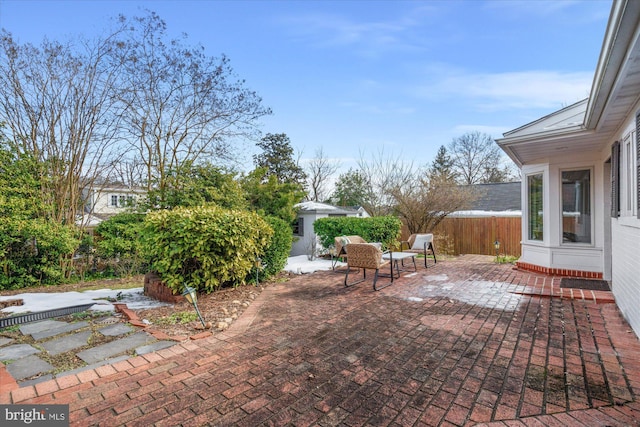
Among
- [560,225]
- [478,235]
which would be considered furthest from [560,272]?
[478,235]

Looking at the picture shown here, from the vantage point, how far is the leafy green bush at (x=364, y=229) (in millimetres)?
10398

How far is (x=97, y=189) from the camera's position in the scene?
31.5 ft

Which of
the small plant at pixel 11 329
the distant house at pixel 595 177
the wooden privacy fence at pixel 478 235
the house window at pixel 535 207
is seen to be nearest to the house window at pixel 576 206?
the distant house at pixel 595 177

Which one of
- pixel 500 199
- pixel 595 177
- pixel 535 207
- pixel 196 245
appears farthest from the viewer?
pixel 500 199

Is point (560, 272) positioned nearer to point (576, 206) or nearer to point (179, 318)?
point (576, 206)

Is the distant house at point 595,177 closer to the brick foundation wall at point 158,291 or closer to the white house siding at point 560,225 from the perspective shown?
the white house siding at point 560,225

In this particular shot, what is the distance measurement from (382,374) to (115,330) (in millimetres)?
3056

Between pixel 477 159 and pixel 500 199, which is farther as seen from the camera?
pixel 477 159

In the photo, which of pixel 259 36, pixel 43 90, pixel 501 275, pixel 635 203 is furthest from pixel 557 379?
pixel 43 90

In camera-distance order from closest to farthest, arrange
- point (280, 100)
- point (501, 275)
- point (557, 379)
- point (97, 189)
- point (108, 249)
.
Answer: point (557, 379), point (501, 275), point (108, 249), point (97, 189), point (280, 100)

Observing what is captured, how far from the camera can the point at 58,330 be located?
371cm

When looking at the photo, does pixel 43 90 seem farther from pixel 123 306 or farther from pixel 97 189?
pixel 123 306

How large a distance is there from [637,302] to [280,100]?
1182 cm

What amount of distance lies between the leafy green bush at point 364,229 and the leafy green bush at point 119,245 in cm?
562
